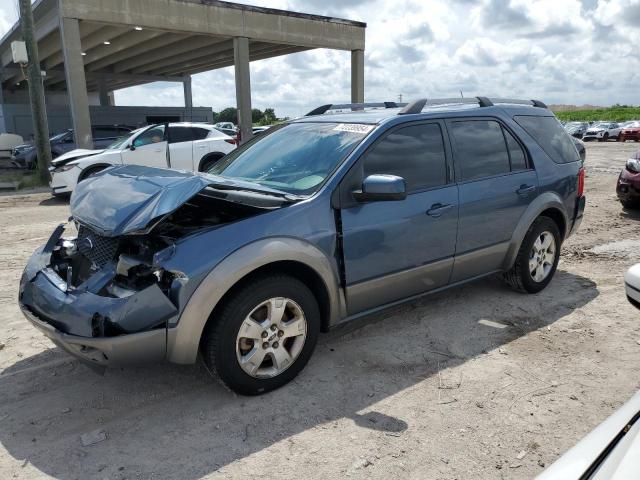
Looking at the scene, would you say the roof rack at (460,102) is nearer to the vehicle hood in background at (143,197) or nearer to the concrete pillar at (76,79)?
the vehicle hood in background at (143,197)

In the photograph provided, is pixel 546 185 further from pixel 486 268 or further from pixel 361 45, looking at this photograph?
pixel 361 45

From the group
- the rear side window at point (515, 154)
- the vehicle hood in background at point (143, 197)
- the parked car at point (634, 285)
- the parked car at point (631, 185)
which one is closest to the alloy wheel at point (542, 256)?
the rear side window at point (515, 154)

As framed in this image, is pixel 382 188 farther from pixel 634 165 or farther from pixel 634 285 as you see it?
pixel 634 165

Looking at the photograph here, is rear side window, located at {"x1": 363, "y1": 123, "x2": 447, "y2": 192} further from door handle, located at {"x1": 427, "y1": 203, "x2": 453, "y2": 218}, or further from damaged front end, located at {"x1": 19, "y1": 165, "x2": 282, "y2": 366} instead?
damaged front end, located at {"x1": 19, "y1": 165, "x2": 282, "y2": 366}

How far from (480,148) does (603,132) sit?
125 ft

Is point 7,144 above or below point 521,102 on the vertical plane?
below

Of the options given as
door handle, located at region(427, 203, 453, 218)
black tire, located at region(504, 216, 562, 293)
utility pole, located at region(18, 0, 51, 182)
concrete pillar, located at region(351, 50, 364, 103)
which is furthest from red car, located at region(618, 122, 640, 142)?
door handle, located at region(427, 203, 453, 218)

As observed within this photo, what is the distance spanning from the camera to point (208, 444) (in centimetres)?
280

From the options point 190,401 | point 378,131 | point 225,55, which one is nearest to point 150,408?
point 190,401

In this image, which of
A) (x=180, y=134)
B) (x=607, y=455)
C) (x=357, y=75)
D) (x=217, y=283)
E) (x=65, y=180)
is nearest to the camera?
(x=607, y=455)

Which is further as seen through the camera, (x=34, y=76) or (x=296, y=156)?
(x=34, y=76)

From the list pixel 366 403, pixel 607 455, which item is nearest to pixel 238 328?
pixel 366 403

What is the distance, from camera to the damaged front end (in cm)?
276

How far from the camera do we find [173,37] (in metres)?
20.8
